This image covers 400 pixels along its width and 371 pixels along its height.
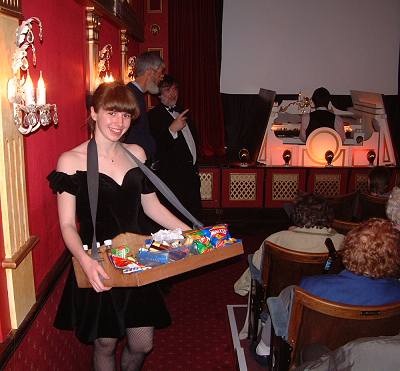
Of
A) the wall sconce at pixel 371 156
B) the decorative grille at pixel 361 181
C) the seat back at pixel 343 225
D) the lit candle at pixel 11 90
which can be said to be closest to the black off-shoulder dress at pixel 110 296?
the lit candle at pixel 11 90

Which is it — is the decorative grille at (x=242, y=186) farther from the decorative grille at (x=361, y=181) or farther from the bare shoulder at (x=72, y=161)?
the bare shoulder at (x=72, y=161)

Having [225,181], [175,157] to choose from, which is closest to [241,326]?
[175,157]

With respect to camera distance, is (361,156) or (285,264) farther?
(361,156)

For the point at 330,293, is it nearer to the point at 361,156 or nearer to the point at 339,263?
the point at 339,263

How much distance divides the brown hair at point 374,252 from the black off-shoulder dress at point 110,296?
872 mm

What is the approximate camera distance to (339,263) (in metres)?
2.57

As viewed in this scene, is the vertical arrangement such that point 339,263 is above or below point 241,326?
above

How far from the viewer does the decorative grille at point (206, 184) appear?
240 inches

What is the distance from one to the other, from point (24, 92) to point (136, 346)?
3.97ft

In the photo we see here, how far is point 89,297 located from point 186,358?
124 cm

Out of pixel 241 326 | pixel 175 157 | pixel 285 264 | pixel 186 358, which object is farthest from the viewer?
pixel 175 157

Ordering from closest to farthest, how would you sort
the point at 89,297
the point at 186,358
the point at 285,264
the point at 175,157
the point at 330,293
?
1. the point at 330,293
2. the point at 89,297
3. the point at 285,264
4. the point at 186,358
5. the point at 175,157

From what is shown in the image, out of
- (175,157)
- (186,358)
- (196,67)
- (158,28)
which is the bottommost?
(186,358)

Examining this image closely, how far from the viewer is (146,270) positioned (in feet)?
5.63
